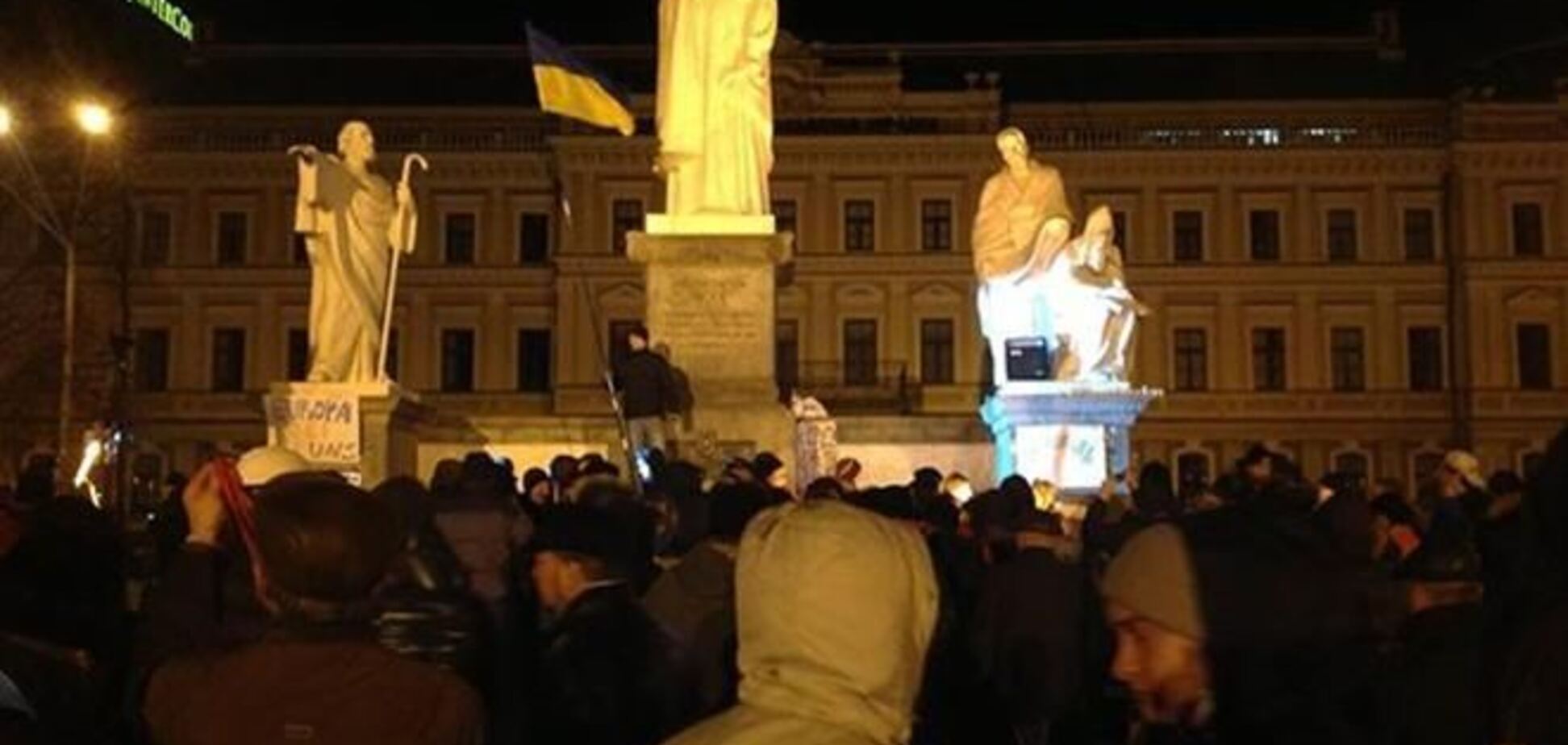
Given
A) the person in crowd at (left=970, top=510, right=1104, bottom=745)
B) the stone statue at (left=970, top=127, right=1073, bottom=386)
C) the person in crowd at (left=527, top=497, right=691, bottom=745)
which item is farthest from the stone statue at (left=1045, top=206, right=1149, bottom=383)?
the person in crowd at (left=527, top=497, right=691, bottom=745)

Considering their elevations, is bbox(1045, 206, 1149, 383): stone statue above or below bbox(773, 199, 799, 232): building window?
below

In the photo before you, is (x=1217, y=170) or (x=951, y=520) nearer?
(x=951, y=520)

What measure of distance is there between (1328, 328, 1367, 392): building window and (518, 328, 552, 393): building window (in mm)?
25086

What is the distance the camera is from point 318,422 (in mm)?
14922

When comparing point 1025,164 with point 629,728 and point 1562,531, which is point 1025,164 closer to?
point 629,728

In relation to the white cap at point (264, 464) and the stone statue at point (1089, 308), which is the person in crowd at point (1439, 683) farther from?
the stone statue at point (1089, 308)

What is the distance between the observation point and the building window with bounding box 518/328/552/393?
6444cm

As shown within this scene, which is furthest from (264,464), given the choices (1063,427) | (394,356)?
(394,356)

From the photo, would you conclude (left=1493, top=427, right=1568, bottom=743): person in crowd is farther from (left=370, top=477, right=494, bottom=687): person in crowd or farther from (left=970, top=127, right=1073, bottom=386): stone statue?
(left=970, top=127, right=1073, bottom=386): stone statue

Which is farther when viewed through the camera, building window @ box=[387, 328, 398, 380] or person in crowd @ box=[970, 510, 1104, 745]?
building window @ box=[387, 328, 398, 380]

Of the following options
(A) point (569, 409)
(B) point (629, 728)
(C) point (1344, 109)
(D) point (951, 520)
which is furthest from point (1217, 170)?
(B) point (629, 728)

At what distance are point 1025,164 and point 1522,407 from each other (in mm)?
48605

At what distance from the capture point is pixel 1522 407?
2446 inches

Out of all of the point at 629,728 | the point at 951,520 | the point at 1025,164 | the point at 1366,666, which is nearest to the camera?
the point at 1366,666
